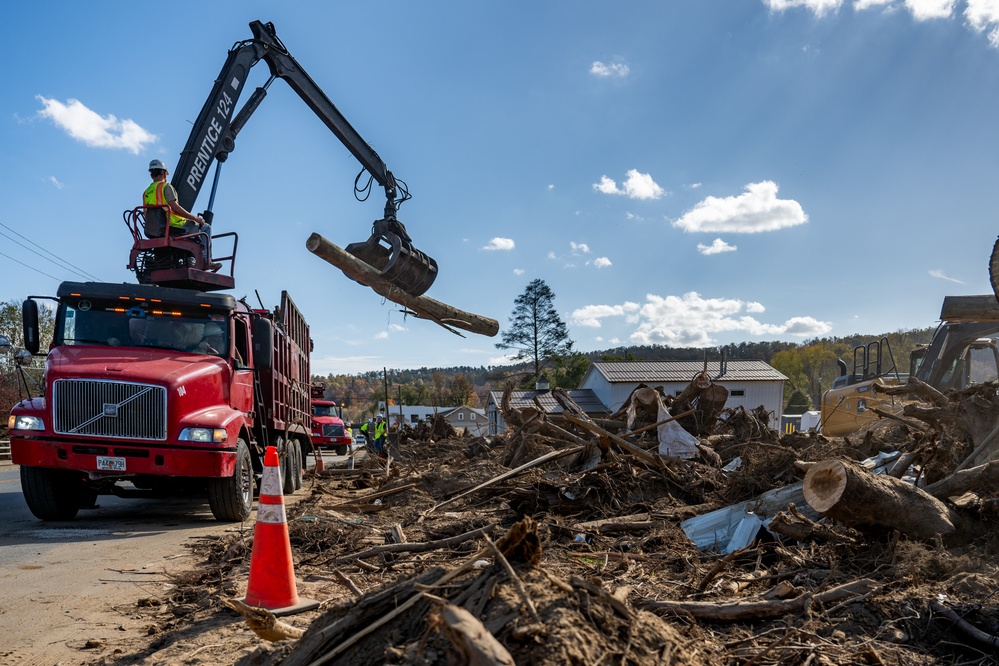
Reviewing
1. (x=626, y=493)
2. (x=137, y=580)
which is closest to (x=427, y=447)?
(x=626, y=493)

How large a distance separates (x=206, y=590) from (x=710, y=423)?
24.6ft

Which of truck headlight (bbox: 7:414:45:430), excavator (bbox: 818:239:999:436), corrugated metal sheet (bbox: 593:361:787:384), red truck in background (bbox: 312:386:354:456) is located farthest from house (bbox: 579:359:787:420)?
truck headlight (bbox: 7:414:45:430)

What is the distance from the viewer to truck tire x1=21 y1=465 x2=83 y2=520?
8055mm

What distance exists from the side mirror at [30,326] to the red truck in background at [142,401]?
0.02 metres

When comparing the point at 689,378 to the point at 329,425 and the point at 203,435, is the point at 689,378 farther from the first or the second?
the point at 203,435

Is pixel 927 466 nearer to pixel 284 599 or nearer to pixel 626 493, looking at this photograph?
pixel 626 493

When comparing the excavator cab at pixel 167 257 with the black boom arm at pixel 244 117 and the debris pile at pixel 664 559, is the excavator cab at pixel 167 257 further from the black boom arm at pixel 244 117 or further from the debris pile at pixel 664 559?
the debris pile at pixel 664 559

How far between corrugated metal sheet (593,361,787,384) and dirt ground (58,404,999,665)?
4236 centimetres

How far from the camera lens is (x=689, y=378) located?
51125mm

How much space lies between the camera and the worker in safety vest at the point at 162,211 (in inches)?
368

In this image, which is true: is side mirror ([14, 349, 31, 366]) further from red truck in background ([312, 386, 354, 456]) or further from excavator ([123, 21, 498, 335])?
red truck in background ([312, 386, 354, 456])

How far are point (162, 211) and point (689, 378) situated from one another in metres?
45.6

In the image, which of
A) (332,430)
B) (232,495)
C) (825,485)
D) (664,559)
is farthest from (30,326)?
(332,430)

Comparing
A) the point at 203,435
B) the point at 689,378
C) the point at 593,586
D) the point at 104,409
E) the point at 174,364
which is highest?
the point at 174,364
